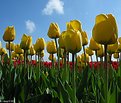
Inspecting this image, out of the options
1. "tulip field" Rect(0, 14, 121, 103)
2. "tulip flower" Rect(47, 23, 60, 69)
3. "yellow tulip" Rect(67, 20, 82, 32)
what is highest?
"tulip flower" Rect(47, 23, 60, 69)

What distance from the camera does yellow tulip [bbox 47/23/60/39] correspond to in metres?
5.65

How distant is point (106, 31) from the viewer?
275 centimetres

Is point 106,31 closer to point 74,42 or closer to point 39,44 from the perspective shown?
point 74,42

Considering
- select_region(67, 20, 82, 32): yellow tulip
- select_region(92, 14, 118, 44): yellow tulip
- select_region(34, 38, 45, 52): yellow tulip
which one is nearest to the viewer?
select_region(92, 14, 118, 44): yellow tulip

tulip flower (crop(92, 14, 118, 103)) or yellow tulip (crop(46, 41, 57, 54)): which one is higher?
→ yellow tulip (crop(46, 41, 57, 54))

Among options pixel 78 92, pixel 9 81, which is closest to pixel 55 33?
pixel 9 81

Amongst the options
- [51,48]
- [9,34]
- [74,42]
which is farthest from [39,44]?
[74,42]

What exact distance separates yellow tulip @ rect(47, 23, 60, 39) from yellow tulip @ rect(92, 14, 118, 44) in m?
2.88

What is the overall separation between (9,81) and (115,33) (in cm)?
286

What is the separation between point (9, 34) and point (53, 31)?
47.3 inches

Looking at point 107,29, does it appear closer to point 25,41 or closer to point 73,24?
point 73,24

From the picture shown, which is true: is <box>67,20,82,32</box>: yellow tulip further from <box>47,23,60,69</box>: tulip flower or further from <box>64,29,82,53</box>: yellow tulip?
<box>47,23,60,69</box>: tulip flower

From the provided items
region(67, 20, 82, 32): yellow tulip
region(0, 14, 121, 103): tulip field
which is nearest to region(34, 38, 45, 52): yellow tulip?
region(0, 14, 121, 103): tulip field

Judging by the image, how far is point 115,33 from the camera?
2777 mm
